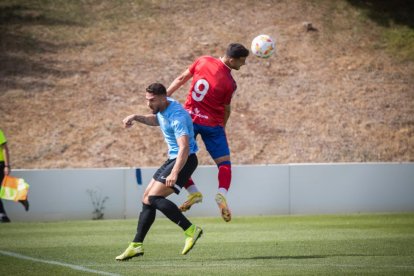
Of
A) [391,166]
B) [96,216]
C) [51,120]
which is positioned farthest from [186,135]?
[51,120]

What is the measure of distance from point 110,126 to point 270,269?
17041 mm

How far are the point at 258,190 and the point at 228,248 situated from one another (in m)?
7.32

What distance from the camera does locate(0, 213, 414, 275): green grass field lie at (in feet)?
26.4

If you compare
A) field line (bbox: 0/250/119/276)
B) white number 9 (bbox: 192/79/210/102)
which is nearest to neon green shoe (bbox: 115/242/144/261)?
field line (bbox: 0/250/119/276)

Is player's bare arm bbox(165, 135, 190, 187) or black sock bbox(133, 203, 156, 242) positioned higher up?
player's bare arm bbox(165, 135, 190, 187)

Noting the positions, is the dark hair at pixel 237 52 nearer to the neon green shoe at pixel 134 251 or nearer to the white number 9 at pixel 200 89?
the white number 9 at pixel 200 89

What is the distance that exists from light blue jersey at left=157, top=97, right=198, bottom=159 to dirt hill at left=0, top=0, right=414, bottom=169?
547 inches

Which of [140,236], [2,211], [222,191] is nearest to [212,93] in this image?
[222,191]

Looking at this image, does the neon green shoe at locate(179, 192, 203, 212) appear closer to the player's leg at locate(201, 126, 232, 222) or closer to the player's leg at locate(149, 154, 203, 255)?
the player's leg at locate(201, 126, 232, 222)

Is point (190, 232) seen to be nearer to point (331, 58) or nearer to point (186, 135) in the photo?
point (186, 135)

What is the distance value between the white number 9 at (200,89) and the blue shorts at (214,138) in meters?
0.38

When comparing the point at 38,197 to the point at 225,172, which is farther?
the point at 38,197

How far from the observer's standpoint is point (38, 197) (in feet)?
55.8

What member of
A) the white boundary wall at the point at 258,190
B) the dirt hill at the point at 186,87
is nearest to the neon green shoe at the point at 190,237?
the white boundary wall at the point at 258,190
